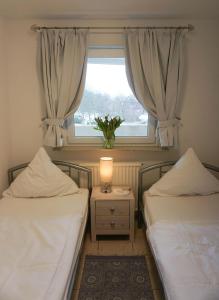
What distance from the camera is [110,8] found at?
2691mm

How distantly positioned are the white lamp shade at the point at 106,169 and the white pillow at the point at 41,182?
1.12ft

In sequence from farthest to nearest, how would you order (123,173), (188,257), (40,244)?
(123,173), (40,244), (188,257)

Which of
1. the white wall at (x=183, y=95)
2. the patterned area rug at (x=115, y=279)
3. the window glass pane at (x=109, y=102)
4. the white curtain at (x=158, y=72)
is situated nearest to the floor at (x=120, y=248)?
the patterned area rug at (x=115, y=279)

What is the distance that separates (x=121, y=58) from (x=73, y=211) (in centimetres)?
185

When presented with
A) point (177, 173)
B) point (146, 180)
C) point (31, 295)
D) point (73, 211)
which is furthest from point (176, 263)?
point (146, 180)

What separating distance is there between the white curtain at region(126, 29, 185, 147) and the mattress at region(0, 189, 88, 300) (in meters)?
1.22

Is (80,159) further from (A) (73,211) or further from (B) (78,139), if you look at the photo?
(A) (73,211)

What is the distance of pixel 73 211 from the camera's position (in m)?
2.52

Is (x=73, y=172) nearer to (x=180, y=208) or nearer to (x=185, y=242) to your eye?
(x=180, y=208)

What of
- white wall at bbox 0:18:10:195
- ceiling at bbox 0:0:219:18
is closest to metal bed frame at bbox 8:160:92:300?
white wall at bbox 0:18:10:195

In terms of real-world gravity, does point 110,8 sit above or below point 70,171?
above

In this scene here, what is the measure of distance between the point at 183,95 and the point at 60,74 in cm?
146

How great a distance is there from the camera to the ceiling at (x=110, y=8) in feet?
8.34

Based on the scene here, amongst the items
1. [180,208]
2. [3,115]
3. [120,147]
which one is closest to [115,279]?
[180,208]
